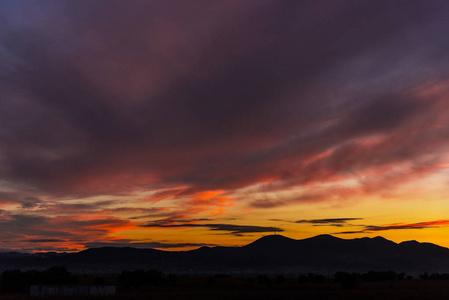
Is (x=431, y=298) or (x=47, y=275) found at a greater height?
(x=47, y=275)

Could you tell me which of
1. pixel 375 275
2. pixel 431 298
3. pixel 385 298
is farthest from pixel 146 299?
pixel 375 275

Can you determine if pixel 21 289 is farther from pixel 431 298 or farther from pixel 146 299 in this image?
pixel 431 298

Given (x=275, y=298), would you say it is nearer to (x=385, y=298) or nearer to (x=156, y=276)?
(x=385, y=298)

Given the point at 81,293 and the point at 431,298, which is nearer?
the point at 431,298

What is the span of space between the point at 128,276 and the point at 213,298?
39.1 meters

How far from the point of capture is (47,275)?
93.0m

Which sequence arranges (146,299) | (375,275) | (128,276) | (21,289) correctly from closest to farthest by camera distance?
(146,299), (21,289), (128,276), (375,275)

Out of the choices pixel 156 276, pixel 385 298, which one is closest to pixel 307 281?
pixel 156 276

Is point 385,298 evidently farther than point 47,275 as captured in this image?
No

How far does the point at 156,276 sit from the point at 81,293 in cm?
3237

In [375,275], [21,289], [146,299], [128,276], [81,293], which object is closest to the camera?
[146,299]

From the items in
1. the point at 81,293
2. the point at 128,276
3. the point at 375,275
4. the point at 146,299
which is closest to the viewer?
the point at 146,299

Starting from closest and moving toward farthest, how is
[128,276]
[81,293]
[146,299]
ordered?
1. [146,299]
2. [81,293]
3. [128,276]

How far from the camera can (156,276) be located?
102250 millimetres
